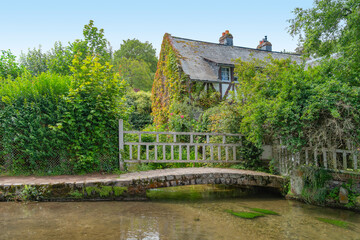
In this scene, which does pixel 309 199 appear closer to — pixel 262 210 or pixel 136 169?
pixel 262 210

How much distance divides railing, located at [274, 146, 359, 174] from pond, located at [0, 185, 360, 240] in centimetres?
101

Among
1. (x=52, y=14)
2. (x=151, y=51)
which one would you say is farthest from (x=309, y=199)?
(x=151, y=51)

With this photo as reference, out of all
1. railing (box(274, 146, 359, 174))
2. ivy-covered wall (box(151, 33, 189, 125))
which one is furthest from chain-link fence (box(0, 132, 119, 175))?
ivy-covered wall (box(151, 33, 189, 125))

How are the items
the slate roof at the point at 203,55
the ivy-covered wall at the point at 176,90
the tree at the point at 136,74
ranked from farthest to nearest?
1. the tree at the point at 136,74
2. the slate roof at the point at 203,55
3. the ivy-covered wall at the point at 176,90

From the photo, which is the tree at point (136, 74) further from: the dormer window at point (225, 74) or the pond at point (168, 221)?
the pond at point (168, 221)

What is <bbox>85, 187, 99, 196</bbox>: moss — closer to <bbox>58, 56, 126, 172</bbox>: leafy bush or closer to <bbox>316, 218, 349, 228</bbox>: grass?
<bbox>58, 56, 126, 172</bbox>: leafy bush

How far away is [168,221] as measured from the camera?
4.81 meters

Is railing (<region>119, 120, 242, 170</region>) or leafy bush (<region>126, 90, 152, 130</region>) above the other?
leafy bush (<region>126, 90, 152, 130</region>)

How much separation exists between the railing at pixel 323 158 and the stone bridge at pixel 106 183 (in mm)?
892

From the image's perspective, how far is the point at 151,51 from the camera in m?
39.4

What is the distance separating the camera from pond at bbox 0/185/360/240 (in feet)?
13.3

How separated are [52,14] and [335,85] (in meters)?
8.71

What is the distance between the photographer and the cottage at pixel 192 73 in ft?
48.5

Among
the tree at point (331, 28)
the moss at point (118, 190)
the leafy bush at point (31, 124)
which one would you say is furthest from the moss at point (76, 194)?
the tree at point (331, 28)
